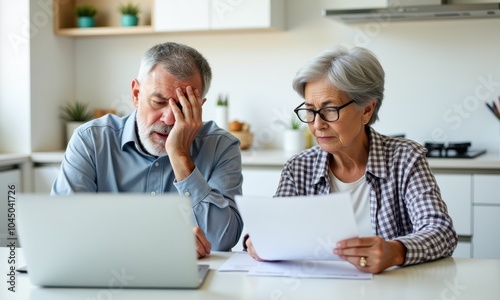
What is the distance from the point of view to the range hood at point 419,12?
11.7ft

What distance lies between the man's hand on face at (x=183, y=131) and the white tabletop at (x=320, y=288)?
536mm

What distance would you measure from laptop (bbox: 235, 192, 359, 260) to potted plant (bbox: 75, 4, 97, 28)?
9.52ft

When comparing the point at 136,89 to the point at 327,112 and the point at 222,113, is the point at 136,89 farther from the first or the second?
the point at 222,113

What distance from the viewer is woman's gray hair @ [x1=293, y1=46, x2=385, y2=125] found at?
2180mm

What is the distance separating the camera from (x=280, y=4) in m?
4.11

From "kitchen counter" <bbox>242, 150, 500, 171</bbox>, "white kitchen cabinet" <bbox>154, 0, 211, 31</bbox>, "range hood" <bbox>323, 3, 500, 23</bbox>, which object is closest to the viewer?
"kitchen counter" <bbox>242, 150, 500, 171</bbox>

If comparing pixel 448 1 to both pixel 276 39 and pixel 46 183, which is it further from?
pixel 46 183

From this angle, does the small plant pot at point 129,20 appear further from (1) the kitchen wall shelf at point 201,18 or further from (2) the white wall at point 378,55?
(2) the white wall at point 378,55

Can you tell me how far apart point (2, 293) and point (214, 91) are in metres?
2.80

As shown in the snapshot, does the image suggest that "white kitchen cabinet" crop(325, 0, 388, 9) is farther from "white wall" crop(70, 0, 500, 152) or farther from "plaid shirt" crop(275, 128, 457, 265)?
"plaid shirt" crop(275, 128, 457, 265)

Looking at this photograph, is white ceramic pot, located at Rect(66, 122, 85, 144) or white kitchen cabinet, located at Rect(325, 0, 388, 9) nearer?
white kitchen cabinet, located at Rect(325, 0, 388, 9)

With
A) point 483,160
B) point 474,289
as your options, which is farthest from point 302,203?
point 483,160

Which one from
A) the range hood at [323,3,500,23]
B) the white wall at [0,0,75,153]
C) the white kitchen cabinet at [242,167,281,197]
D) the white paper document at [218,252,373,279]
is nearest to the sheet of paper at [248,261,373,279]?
the white paper document at [218,252,373,279]

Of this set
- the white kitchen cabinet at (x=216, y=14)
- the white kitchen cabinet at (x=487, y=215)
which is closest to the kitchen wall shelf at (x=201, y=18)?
the white kitchen cabinet at (x=216, y=14)
